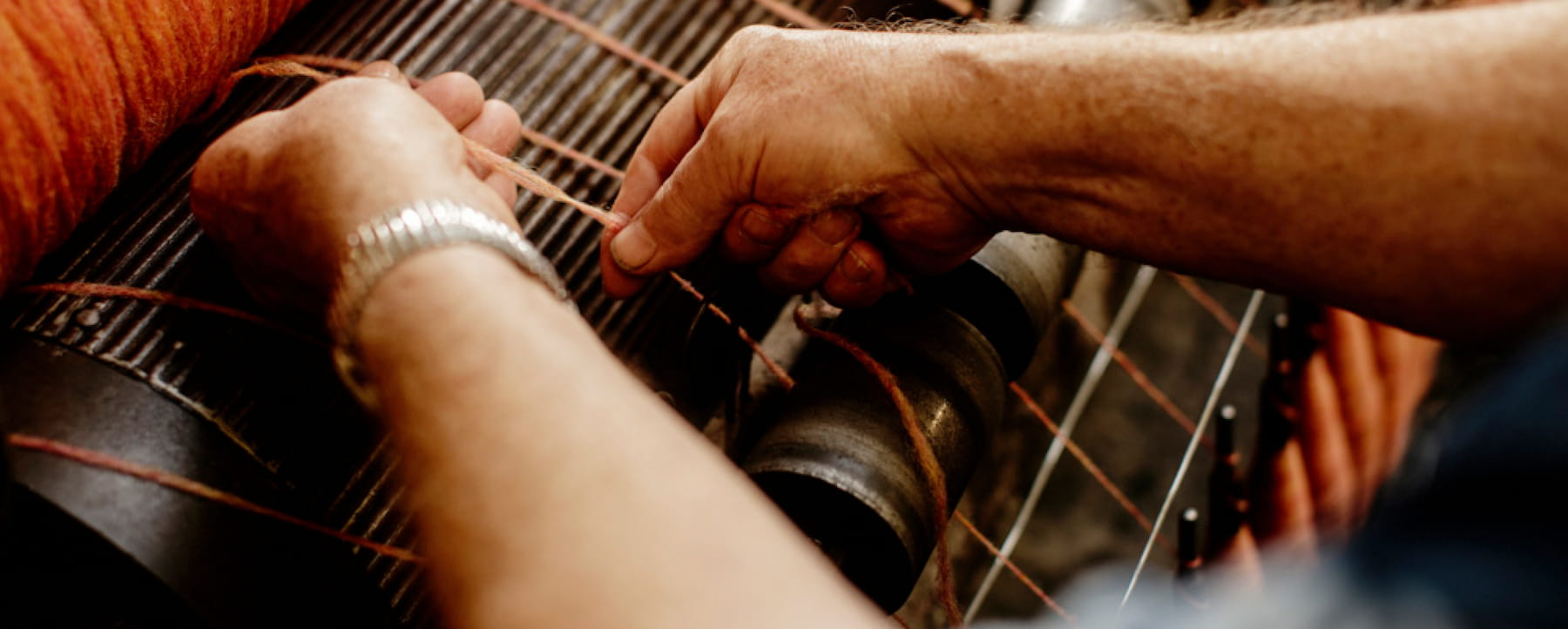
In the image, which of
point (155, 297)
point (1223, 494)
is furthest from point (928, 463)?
point (1223, 494)

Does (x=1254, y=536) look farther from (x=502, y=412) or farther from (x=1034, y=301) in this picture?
(x=502, y=412)

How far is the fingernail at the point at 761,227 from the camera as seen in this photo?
123 cm

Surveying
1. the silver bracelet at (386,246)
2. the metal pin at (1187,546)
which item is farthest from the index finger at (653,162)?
the metal pin at (1187,546)

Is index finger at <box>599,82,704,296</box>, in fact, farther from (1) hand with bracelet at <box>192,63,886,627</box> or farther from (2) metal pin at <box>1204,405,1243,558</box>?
(2) metal pin at <box>1204,405,1243,558</box>

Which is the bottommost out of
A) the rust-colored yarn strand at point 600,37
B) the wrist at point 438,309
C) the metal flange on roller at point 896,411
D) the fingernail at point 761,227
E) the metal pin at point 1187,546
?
the metal pin at point 1187,546

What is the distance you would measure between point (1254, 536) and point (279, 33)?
7.62 feet

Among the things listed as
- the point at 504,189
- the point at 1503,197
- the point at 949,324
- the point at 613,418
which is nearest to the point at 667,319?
the point at 504,189

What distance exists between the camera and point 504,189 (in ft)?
4.23

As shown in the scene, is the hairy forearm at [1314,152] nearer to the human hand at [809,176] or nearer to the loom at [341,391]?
the human hand at [809,176]

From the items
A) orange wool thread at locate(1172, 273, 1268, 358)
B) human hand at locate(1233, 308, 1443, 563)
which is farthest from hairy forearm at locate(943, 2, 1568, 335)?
orange wool thread at locate(1172, 273, 1268, 358)

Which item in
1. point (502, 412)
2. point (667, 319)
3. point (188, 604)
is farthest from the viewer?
point (667, 319)

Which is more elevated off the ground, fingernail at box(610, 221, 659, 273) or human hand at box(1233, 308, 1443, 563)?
fingernail at box(610, 221, 659, 273)

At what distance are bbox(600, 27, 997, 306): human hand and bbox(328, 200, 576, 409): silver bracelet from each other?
0.34 m

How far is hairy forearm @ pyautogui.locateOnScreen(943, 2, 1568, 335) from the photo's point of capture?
2.98ft
